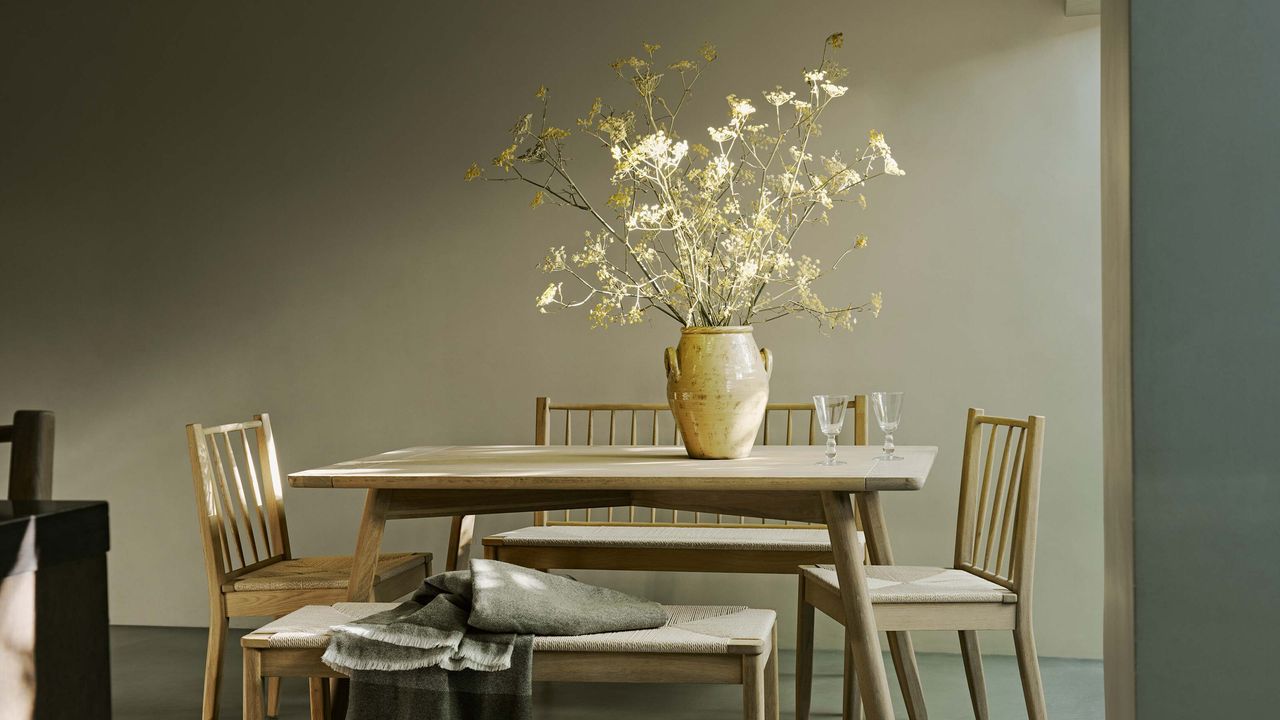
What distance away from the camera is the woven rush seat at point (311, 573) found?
2.41 meters

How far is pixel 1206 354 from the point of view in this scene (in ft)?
3.98

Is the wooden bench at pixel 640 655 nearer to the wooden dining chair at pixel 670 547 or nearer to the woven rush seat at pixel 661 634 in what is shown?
the woven rush seat at pixel 661 634

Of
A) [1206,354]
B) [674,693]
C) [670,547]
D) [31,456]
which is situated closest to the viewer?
[1206,354]

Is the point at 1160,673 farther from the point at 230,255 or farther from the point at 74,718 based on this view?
the point at 230,255

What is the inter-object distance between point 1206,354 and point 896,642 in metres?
1.28

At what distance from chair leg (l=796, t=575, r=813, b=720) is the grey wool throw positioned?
75 cm

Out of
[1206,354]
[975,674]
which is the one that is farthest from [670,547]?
[1206,354]

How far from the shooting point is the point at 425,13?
3771 mm

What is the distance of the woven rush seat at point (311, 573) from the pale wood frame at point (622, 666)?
563 millimetres

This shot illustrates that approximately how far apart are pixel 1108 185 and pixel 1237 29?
8.8 inches

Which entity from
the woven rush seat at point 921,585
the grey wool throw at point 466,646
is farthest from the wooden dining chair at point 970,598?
the grey wool throw at point 466,646

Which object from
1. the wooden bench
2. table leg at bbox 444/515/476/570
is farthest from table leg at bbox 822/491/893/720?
table leg at bbox 444/515/476/570

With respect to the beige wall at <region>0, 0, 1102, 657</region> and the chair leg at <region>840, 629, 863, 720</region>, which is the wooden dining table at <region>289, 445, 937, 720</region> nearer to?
the chair leg at <region>840, 629, 863, 720</region>

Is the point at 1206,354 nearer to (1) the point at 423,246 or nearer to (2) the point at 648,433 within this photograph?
(2) the point at 648,433
